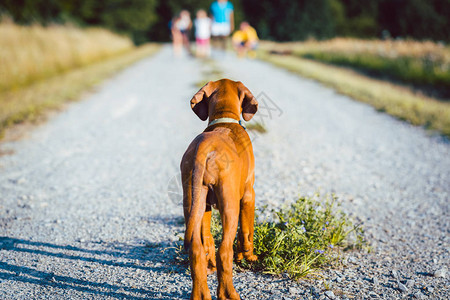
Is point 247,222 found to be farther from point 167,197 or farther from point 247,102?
point 167,197

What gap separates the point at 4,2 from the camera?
16.6 meters

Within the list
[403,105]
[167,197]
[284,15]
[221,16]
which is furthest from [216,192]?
[284,15]

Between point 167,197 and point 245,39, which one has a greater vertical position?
point 245,39

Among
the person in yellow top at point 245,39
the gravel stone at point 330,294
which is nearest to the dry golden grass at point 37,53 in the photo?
the person in yellow top at point 245,39

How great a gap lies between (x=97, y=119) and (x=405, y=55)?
1272cm

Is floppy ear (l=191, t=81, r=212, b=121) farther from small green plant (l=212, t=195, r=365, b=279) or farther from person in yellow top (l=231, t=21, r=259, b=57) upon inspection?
person in yellow top (l=231, t=21, r=259, b=57)

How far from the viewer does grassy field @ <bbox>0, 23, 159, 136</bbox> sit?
24.4 feet

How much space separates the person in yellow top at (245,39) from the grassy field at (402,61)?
3460 millimetres

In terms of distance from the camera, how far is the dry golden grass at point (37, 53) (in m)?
9.60

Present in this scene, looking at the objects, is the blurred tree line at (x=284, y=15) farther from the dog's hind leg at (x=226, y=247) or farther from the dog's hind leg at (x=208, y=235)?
the dog's hind leg at (x=226, y=247)

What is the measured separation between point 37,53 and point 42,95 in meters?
3.53


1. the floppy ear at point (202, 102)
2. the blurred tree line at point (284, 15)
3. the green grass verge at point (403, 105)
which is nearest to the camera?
the floppy ear at point (202, 102)

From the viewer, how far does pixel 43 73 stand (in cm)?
1104

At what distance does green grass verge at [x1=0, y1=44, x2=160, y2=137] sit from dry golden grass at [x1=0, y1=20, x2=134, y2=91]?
38 centimetres
